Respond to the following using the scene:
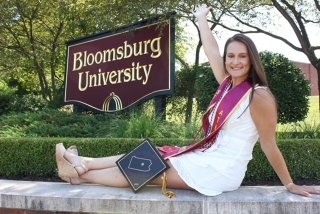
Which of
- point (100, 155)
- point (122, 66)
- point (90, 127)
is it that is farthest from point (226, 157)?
point (122, 66)

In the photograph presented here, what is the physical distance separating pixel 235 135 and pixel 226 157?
149 millimetres

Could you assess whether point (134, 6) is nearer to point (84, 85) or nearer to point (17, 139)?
point (84, 85)

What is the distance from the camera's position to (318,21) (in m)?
8.31

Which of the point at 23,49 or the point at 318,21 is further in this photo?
the point at 23,49

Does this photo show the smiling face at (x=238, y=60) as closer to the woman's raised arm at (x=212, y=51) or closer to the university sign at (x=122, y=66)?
the woman's raised arm at (x=212, y=51)

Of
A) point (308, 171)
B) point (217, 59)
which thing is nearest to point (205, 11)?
point (217, 59)

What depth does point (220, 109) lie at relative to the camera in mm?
2822

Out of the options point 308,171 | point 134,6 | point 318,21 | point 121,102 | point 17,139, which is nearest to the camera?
point 308,171

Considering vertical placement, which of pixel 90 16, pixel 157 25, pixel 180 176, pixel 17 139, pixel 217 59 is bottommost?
pixel 180 176

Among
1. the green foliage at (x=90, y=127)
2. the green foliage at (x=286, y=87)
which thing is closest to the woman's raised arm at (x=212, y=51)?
the green foliage at (x=90, y=127)

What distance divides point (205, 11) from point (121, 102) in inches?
179

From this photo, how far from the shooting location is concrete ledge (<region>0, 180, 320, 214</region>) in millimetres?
2652

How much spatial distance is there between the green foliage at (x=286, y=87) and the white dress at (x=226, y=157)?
544 cm

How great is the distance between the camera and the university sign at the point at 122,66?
283 inches
